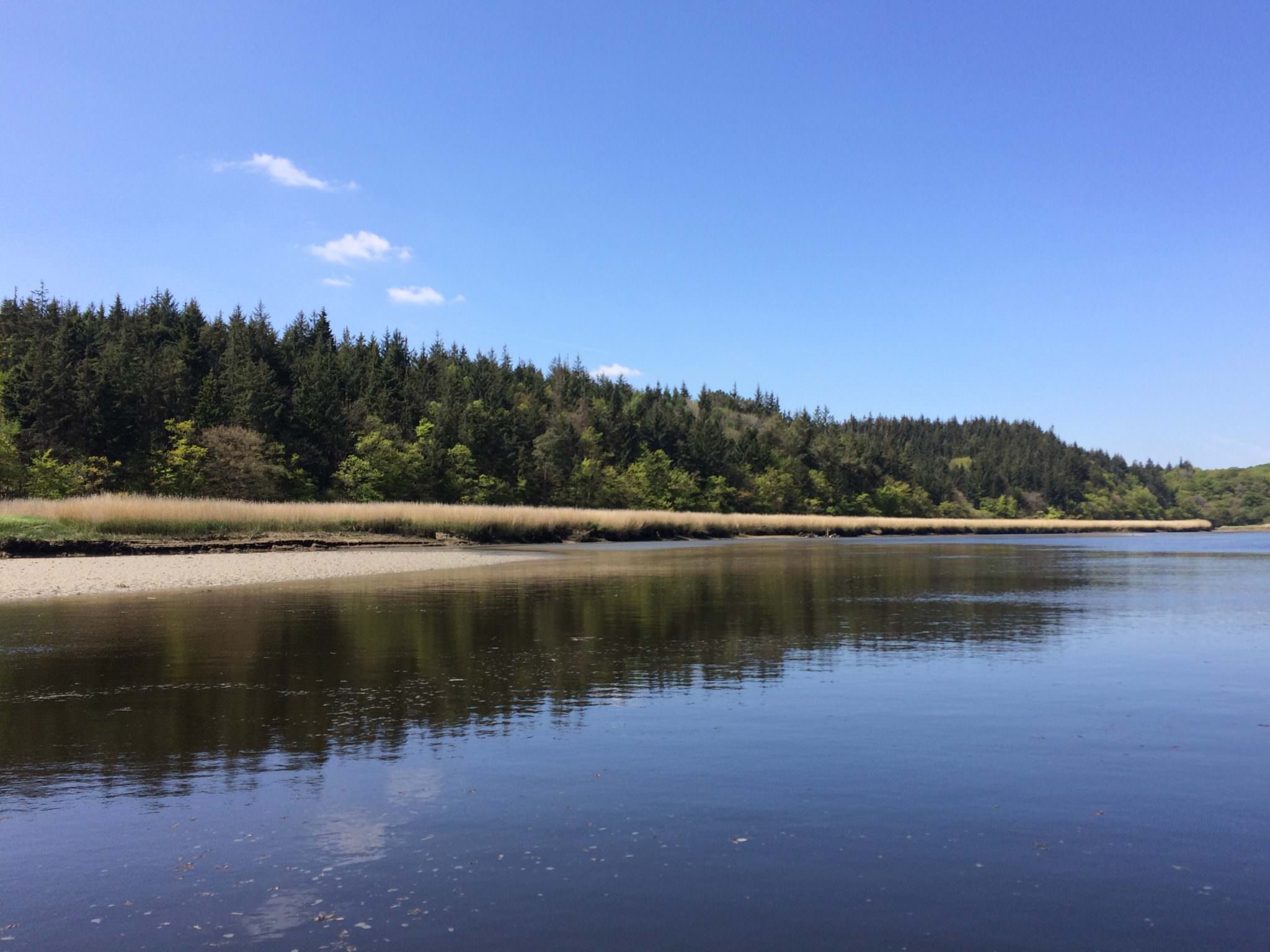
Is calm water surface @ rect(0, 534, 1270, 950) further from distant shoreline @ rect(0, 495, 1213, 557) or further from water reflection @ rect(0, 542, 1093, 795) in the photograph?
distant shoreline @ rect(0, 495, 1213, 557)

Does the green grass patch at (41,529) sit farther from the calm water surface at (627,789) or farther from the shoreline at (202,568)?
the calm water surface at (627,789)

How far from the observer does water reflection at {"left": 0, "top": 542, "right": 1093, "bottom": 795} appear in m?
9.59

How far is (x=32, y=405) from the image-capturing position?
83562 millimetres

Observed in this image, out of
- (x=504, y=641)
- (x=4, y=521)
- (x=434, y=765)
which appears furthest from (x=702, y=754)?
(x=4, y=521)

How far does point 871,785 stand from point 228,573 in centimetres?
2798

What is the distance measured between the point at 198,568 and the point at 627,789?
2890cm

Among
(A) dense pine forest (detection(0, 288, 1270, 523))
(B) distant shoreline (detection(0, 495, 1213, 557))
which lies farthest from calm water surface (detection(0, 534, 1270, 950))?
(A) dense pine forest (detection(0, 288, 1270, 523))

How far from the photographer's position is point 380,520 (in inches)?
2149

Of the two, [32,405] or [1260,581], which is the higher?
[32,405]

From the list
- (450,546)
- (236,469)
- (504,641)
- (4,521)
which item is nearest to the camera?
(504,641)

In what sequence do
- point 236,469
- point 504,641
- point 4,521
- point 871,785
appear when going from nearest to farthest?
1. point 871,785
2. point 504,641
3. point 4,521
4. point 236,469

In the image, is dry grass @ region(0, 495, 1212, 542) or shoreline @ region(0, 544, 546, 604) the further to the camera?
dry grass @ region(0, 495, 1212, 542)

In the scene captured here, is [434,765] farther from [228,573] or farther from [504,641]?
[228,573]

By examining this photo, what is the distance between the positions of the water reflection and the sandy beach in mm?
3073
